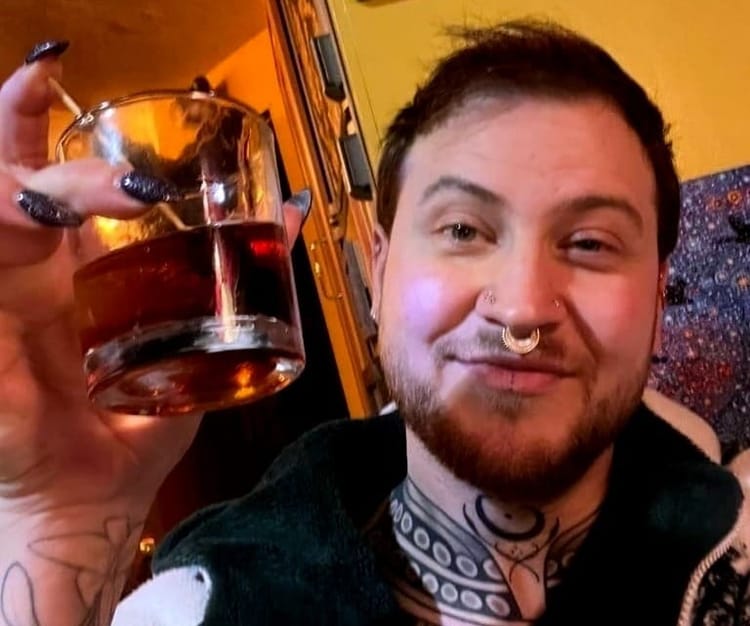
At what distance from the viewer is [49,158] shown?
0.75 metres

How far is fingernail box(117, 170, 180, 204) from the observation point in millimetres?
596

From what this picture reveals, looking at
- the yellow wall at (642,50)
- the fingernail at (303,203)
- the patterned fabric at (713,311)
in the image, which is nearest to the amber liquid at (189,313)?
the fingernail at (303,203)

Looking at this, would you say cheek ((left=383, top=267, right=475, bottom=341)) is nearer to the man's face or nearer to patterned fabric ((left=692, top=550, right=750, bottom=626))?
the man's face

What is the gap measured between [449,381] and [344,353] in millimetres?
1169

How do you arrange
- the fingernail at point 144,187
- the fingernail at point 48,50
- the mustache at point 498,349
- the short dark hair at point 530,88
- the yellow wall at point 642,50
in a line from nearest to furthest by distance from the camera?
the fingernail at point 144,187, the fingernail at point 48,50, the mustache at point 498,349, the short dark hair at point 530,88, the yellow wall at point 642,50

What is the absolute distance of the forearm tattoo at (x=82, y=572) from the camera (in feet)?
2.46

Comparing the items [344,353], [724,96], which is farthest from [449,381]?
[344,353]

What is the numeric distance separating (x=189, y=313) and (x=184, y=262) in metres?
0.03

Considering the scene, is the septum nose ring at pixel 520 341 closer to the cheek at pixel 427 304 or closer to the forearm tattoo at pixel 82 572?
the cheek at pixel 427 304

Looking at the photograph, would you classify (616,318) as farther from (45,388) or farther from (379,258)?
(45,388)

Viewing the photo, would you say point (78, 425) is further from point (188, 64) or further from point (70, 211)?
point (188, 64)

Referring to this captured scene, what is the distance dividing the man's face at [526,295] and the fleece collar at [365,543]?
3.1 inches

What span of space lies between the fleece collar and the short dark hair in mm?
217

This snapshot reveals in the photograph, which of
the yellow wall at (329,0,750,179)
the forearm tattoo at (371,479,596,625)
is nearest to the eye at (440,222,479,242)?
the forearm tattoo at (371,479,596,625)
